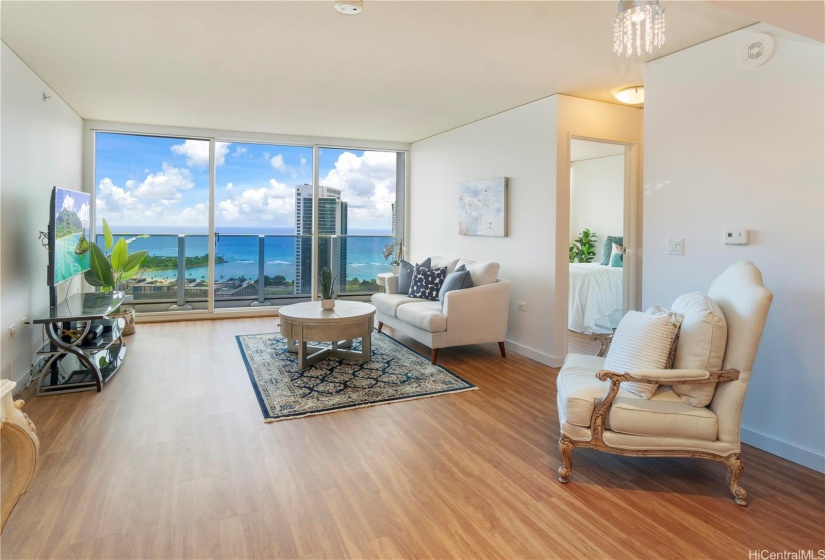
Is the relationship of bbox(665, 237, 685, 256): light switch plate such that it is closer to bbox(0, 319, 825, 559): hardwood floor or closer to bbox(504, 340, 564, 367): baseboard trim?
bbox(0, 319, 825, 559): hardwood floor

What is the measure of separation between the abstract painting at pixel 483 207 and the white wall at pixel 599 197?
9.47 feet

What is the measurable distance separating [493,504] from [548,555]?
39 cm

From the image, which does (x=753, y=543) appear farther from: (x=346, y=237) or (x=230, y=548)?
(x=346, y=237)

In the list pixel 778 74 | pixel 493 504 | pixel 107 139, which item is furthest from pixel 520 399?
pixel 107 139

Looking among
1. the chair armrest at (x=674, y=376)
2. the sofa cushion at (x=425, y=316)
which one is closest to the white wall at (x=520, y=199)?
the sofa cushion at (x=425, y=316)

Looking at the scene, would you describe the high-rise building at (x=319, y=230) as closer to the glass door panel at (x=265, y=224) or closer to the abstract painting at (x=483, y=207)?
the glass door panel at (x=265, y=224)

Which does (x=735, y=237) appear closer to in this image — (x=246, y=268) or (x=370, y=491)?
(x=370, y=491)

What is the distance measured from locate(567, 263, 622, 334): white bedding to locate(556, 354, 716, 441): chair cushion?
3376 mm

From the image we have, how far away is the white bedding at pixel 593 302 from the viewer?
18.9 ft

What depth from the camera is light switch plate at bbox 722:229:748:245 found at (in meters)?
2.93

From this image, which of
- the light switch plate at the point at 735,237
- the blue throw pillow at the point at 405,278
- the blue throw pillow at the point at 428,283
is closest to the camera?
the light switch plate at the point at 735,237

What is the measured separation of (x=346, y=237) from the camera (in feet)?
24.9

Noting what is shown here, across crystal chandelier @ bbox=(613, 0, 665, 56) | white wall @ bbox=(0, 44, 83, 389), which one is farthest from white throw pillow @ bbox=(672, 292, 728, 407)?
white wall @ bbox=(0, 44, 83, 389)

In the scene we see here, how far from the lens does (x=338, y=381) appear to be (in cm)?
395
